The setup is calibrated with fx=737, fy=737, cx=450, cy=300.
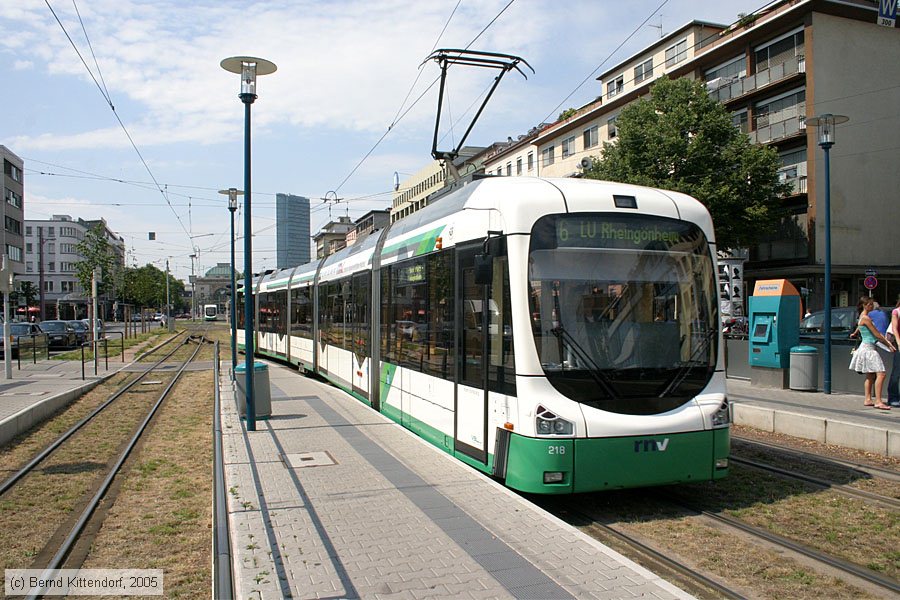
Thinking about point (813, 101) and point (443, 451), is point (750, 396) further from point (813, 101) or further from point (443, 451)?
point (813, 101)

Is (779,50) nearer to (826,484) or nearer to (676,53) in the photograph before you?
(676,53)

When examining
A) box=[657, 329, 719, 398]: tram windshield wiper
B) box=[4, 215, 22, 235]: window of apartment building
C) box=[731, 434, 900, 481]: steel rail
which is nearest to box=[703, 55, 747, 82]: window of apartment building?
box=[731, 434, 900, 481]: steel rail

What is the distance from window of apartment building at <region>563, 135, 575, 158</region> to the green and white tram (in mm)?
44689

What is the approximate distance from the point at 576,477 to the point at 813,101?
109 ft

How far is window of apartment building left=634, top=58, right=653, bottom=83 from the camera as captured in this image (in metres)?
43.4

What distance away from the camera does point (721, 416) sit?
23.0 ft

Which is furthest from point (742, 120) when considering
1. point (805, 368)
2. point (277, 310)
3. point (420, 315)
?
point (420, 315)

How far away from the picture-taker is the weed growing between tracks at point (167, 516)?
225 inches

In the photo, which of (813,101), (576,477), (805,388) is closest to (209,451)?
(576,477)

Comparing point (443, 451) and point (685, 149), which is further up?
point (685, 149)

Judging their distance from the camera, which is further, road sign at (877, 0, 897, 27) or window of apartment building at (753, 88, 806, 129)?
window of apartment building at (753, 88, 806, 129)

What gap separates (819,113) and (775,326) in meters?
23.1

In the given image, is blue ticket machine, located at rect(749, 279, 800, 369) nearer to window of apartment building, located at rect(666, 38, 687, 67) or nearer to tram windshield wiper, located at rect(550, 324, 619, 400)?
tram windshield wiper, located at rect(550, 324, 619, 400)

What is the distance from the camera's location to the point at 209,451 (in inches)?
410
